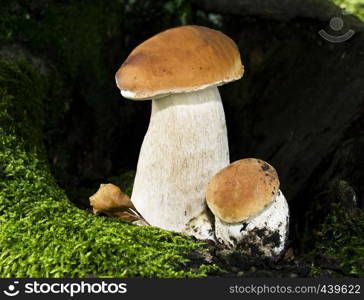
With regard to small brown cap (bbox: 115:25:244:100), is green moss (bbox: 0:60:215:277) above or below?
below

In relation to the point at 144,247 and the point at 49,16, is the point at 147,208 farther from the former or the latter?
the point at 49,16

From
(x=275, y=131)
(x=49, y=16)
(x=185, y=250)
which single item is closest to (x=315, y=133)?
(x=275, y=131)

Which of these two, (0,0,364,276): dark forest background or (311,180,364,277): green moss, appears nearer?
(311,180,364,277): green moss

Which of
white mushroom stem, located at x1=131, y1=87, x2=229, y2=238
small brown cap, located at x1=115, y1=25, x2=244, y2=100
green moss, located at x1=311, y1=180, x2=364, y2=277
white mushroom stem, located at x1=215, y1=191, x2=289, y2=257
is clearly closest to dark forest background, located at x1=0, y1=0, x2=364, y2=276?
green moss, located at x1=311, y1=180, x2=364, y2=277

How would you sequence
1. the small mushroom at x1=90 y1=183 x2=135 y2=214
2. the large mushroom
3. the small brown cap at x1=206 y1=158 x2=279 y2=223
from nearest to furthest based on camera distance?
the small brown cap at x1=206 y1=158 x2=279 y2=223, the large mushroom, the small mushroom at x1=90 y1=183 x2=135 y2=214

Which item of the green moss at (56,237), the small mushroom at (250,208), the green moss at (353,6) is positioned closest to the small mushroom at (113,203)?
the green moss at (56,237)

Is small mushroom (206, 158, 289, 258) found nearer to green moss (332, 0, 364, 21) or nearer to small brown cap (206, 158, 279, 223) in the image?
small brown cap (206, 158, 279, 223)
